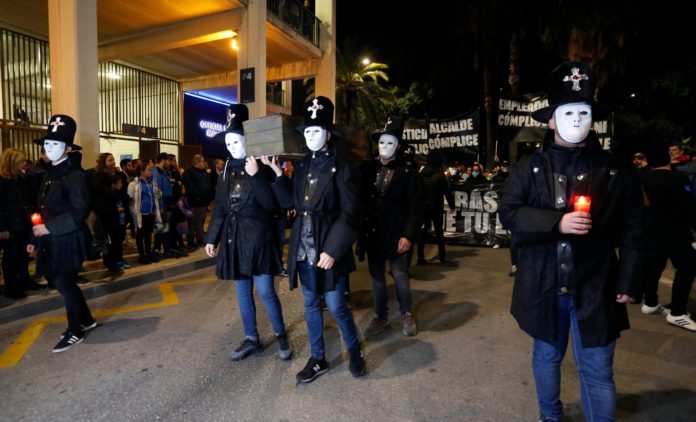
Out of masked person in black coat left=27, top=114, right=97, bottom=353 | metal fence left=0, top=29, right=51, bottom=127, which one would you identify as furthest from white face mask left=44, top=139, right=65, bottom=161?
metal fence left=0, top=29, right=51, bottom=127

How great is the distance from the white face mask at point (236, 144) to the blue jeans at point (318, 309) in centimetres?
109

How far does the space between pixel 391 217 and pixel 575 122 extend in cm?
216

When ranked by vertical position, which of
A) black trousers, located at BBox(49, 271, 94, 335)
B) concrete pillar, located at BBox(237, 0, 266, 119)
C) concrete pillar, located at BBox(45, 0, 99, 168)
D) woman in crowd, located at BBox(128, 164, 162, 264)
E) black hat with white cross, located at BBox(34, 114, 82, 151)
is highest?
concrete pillar, located at BBox(237, 0, 266, 119)

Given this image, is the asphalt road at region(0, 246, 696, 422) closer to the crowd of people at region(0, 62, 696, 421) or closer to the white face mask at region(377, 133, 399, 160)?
the crowd of people at region(0, 62, 696, 421)

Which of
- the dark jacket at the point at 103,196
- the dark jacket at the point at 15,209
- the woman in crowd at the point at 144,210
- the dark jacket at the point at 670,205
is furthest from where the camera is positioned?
the woman in crowd at the point at 144,210

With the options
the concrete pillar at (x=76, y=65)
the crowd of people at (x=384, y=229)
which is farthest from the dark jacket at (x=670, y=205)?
the concrete pillar at (x=76, y=65)

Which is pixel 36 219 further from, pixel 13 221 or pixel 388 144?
pixel 388 144

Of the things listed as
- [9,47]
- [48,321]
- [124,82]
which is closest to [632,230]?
[48,321]

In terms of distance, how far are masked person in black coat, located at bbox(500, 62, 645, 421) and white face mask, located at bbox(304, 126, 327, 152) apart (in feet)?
4.70

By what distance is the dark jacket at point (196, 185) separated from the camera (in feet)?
27.7

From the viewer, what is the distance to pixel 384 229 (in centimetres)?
424

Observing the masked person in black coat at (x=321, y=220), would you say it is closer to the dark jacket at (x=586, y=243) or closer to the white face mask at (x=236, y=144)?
the white face mask at (x=236, y=144)

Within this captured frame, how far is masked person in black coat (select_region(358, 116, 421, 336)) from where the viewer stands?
4.22 m

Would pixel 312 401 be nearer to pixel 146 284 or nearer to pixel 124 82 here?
pixel 146 284
